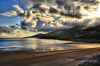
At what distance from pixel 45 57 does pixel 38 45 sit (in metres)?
0.63

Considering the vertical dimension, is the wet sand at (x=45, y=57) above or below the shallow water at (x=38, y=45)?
below

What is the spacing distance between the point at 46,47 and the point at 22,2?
5.31 feet

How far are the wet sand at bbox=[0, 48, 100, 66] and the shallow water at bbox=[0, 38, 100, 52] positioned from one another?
0.16 metres

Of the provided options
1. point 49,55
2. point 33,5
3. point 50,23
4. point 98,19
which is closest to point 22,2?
point 33,5

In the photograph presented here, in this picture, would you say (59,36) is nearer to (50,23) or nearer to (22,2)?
(50,23)

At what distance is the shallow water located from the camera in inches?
311

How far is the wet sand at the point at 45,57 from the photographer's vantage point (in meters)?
7.27

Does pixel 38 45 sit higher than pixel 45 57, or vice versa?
pixel 38 45

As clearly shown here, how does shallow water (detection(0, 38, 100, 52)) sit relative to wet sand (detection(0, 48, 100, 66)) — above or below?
above

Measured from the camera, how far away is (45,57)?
25.8ft

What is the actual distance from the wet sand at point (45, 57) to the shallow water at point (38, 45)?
0.16 meters

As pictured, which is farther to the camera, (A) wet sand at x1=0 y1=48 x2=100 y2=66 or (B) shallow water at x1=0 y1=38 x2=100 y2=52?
(B) shallow water at x1=0 y1=38 x2=100 y2=52

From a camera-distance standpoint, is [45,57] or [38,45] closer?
[45,57]

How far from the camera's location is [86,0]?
356 inches
